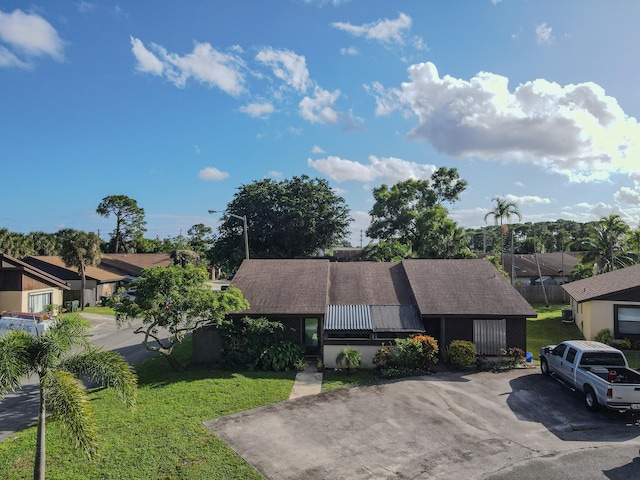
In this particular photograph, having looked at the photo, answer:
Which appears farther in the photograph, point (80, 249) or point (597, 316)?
point (80, 249)

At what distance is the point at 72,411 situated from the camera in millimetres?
7895

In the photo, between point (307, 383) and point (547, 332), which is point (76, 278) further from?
point (547, 332)

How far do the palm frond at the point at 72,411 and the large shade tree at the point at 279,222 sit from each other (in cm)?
3518

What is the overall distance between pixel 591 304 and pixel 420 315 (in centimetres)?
1135

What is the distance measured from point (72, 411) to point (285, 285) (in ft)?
45.1

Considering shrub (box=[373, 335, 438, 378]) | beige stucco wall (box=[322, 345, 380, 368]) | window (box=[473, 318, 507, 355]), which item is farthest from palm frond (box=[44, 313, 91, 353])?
window (box=[473, 318, 507, 355])

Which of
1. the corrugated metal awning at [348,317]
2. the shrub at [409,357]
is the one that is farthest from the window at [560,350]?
the corrugated metal awning at [348,317]

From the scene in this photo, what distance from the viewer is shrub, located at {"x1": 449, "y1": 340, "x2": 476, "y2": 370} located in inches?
687

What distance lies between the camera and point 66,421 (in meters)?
7.91

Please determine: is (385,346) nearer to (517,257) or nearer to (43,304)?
(43,304)

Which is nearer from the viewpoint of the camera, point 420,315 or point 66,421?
point 66,421

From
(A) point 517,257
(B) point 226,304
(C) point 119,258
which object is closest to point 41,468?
(B) point 226,304

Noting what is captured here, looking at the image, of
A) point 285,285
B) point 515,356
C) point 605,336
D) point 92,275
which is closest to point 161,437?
point 285,285

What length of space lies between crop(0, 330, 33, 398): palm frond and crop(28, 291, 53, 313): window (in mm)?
28878
